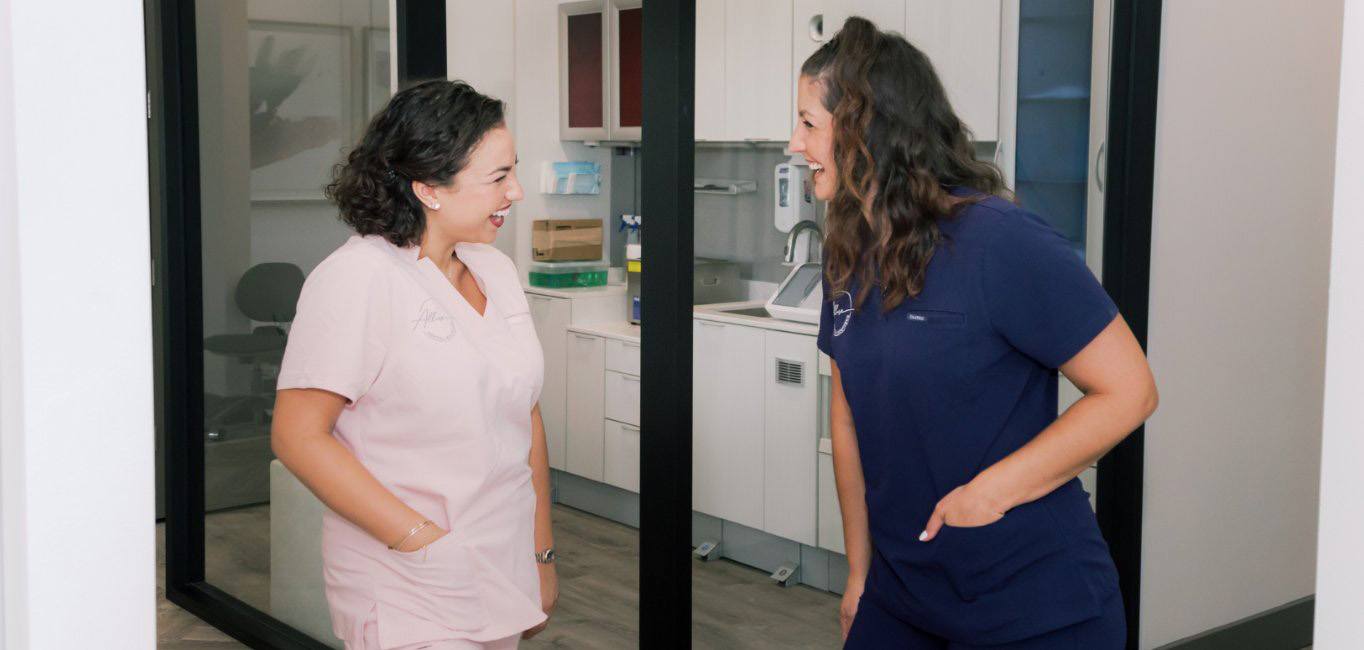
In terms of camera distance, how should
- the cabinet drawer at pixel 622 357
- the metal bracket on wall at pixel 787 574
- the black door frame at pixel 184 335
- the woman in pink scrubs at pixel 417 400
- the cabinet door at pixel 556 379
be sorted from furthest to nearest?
1. the cabinet door at pixel 556 379
2. the black door frame at pixel 184 335
3. the cabinet drawer at pixel 622 357
4. the metal bracket on wall at pixel 787 574
5. the woman in pink scrubs at pixel 417 400

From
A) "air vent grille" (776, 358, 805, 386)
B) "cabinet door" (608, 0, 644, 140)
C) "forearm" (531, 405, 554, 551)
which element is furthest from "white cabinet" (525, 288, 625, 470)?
"forearm" (531, 405, 554, 551)

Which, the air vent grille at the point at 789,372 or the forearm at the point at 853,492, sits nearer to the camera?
the forearm at the point at 853,492

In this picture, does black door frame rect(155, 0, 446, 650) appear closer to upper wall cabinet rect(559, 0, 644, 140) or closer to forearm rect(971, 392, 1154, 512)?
upper wall cabinet rect(559, 0, 644, 140)

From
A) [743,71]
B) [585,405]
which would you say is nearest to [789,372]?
[743,71]

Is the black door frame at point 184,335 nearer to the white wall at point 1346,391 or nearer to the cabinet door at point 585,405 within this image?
the cabinet door at point 585,405

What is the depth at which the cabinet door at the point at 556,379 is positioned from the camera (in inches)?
160

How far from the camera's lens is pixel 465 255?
1879 millimetres

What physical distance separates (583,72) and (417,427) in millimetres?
2809

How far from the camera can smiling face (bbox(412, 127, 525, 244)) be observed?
5.67ft

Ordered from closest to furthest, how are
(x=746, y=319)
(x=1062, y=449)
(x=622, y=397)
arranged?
(x=1062, y=449), (x=746, y=319), (x=622, y=397)

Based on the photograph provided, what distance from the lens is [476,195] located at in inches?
68.5

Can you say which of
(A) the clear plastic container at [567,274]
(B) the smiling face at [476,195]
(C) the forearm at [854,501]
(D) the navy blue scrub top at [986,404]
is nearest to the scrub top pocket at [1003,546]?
(D) the navy blue scrub top at [986,404]

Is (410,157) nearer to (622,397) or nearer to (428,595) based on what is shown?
(428,595)

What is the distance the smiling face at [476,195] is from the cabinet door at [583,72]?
1.72 meters
